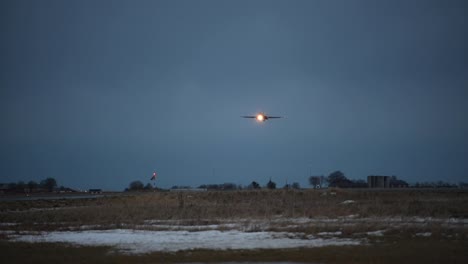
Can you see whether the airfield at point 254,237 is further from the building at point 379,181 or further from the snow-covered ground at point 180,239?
the building at point 379,181

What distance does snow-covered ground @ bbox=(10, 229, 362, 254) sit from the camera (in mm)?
22594

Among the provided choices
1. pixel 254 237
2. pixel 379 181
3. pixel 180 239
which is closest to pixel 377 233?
pixel 254 237

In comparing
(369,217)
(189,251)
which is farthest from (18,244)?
(369,217)

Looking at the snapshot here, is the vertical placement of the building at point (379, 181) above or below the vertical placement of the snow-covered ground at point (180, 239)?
above

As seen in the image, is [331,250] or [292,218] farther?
[292,218]

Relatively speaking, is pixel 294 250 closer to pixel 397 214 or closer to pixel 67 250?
pixel 67 250

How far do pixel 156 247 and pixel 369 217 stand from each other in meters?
16.2

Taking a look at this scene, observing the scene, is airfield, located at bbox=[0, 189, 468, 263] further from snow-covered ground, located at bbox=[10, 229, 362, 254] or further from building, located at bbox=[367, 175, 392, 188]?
building, located at bbox=[367, 175, 392, 188]

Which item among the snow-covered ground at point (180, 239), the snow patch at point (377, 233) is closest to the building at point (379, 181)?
the snow patch at point (377, 233)

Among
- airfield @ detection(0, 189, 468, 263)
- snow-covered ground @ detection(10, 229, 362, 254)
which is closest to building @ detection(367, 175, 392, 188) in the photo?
airfield @ detection(0, 189, 468, 263)

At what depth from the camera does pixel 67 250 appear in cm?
2253

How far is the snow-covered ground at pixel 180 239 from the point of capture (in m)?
22.6

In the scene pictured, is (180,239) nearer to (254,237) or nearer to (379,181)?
(254,237)

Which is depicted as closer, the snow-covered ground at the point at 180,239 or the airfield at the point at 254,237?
the airfield at the point at 254,237
